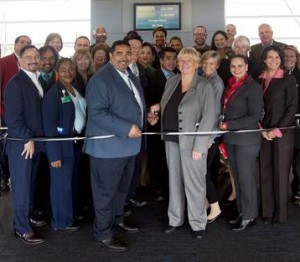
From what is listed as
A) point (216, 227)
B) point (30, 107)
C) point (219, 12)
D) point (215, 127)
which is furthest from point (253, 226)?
point (219, 12)

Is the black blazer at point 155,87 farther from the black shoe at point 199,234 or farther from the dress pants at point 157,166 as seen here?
the black shoe at point 199,234

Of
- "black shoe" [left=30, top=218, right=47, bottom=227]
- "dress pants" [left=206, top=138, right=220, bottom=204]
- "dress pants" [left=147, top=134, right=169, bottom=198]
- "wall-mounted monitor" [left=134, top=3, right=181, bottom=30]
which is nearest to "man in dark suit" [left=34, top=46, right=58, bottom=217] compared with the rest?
"black shoe" [left=30, top=218, right=47, bottom=227]

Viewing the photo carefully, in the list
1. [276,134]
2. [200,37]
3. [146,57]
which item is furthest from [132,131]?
[200,37]

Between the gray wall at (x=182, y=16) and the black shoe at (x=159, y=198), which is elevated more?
the gray wall at (x=182, y=16)

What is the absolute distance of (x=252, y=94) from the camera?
11.8 ft

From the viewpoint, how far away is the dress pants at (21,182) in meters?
3.52

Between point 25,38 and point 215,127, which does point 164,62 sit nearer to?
point 215,127

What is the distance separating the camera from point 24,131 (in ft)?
11.2

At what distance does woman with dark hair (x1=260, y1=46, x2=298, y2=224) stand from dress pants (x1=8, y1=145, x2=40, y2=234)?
6.87 ft

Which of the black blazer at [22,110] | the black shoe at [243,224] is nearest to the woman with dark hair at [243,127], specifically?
the black shoe at [243,224]

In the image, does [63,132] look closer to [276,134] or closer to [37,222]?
[37,222]

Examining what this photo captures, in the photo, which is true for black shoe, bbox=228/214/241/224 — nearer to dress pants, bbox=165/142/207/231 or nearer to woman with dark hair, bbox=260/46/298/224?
woman with dark hair, bbox=260/46/298/224

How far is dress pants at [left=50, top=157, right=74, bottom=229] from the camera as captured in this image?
12.1 feet

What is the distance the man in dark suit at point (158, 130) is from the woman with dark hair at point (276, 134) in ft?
3.38
